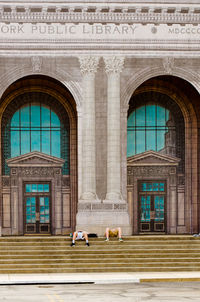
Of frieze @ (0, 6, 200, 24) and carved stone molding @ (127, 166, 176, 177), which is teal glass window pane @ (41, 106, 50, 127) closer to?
carved stone molding @ (127, 166, 176, 177)

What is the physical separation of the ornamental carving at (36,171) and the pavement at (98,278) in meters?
10.0

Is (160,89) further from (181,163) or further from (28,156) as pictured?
(28,156)

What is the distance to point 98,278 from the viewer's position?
22719 millimetres

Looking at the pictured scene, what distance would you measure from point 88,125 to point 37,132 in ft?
13.5

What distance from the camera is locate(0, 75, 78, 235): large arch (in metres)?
33.1

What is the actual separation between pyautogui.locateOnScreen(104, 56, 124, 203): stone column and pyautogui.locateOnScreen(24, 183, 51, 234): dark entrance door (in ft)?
14.4

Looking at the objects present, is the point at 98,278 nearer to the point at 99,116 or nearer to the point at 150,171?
the point at 99,116

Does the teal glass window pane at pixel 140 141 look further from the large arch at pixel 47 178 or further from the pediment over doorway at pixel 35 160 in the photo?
the pediment over doorway at pixel 35 160

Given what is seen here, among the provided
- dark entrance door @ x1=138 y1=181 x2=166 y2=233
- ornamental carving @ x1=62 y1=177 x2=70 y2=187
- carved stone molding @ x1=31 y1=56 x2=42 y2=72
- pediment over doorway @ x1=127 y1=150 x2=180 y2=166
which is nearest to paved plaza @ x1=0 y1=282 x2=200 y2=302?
dark entrance door @ x1=138 y1=181 x2=166 y2=233

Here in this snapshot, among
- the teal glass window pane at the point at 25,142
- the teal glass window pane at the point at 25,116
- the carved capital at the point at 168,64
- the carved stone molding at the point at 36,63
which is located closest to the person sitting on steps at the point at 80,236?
the teal glass window pane at the point at 25,142

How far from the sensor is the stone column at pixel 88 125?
30672 mm

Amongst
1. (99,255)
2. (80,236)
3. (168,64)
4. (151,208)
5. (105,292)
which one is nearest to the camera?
(105,292)

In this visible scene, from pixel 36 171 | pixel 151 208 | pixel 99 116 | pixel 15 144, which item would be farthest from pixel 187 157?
pixel 15 144

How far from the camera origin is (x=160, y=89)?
34.0 meters
